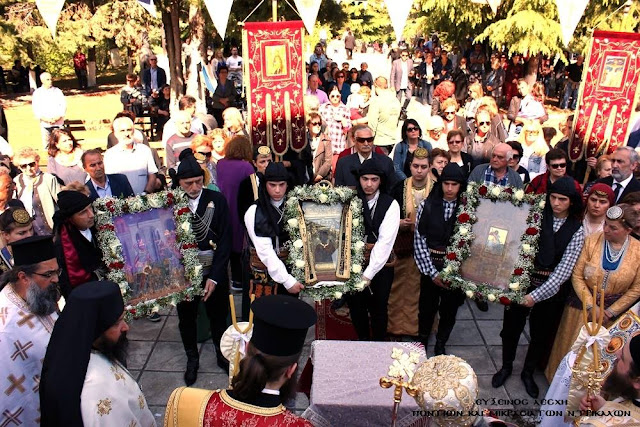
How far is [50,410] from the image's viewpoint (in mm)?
3199

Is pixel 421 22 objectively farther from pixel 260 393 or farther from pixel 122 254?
pixel 260 393

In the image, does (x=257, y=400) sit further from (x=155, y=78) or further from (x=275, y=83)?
(x=155, y=78)

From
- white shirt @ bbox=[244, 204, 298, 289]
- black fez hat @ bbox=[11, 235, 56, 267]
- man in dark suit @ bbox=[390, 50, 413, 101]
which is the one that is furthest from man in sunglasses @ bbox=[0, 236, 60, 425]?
man in dark suit @ bbox=[390, 50, 413, 101]

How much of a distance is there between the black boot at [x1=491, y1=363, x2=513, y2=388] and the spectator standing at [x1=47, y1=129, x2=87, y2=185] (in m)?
5.63

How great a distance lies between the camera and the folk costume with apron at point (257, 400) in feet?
9.67

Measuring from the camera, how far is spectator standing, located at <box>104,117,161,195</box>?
24.7ft

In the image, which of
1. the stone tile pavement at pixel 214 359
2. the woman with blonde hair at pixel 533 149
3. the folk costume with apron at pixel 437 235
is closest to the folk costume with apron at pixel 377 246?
the folk costume with apron at pixel 437 235

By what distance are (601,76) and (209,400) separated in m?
7.70

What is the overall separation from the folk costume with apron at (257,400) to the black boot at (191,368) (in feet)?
9.25

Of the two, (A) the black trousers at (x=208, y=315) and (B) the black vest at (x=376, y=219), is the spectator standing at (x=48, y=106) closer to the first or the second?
(A) the black trousers at (x=208, y=315)

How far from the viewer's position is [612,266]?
16.4 feet

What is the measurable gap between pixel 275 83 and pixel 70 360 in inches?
256

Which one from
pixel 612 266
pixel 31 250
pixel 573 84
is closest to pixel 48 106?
pixel 31 250

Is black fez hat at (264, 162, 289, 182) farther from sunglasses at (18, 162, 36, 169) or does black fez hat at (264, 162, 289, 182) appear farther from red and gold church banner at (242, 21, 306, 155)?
red and gold church banner at (242, 21, 306, 155)
